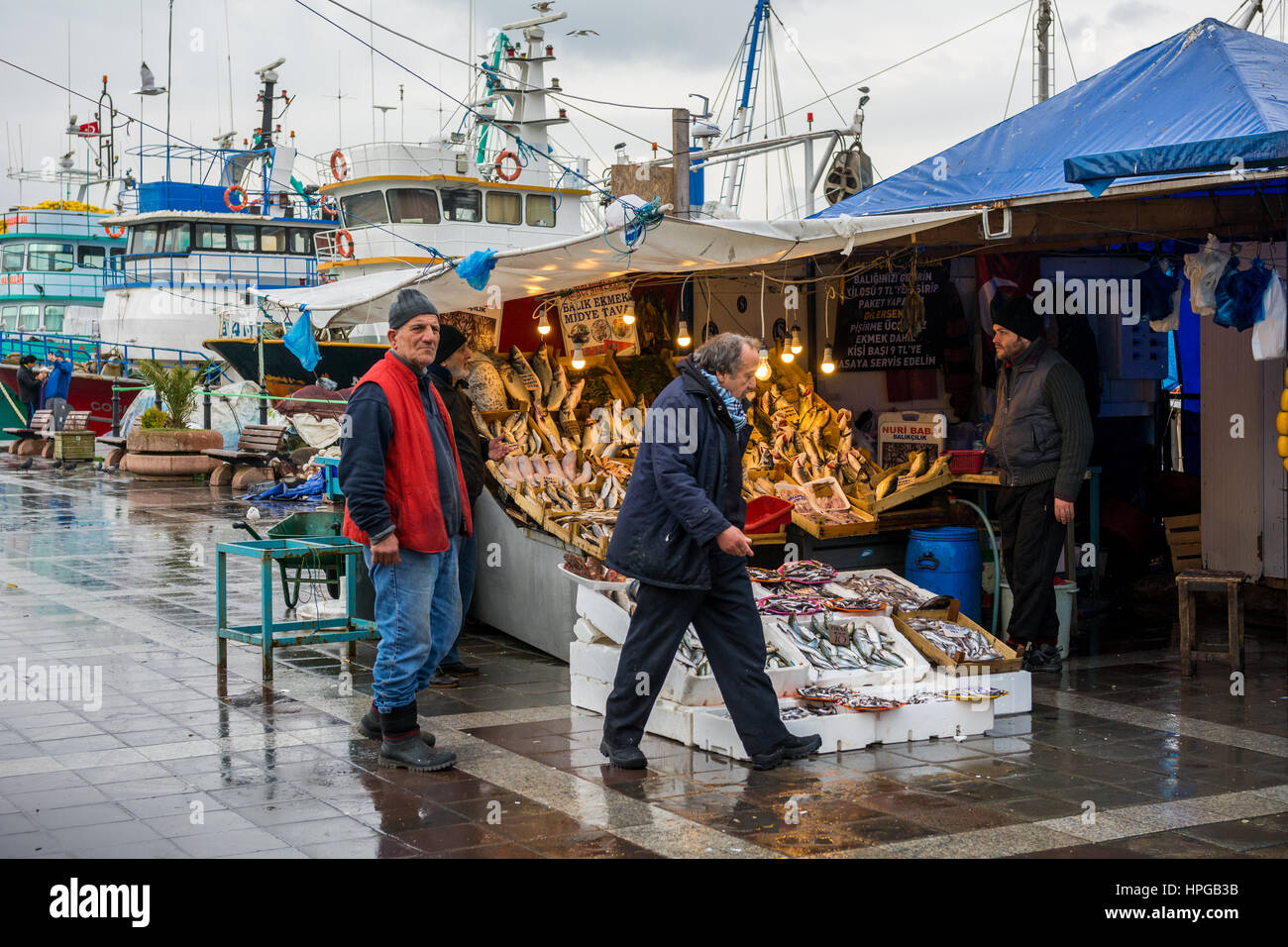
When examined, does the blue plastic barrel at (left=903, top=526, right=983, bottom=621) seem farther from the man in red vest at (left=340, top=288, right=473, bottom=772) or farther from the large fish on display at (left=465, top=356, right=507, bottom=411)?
the man in red vest at (left=340, top=288, right=473, bottom=772)

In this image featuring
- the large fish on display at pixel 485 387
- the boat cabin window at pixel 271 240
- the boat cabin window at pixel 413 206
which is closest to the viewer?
the large fish on display at pixel 485 387

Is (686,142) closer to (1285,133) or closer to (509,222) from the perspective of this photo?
(1285,133)

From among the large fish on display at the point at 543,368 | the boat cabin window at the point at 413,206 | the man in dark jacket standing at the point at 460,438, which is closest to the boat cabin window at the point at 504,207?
the boat cabin window at the point at 413,206

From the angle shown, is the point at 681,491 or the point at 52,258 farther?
the point at 52,258

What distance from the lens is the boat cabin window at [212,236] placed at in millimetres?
36031

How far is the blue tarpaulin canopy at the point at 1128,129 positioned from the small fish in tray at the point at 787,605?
2.67 meters

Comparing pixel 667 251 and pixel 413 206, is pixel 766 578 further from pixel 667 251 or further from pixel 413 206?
pixel 413 206

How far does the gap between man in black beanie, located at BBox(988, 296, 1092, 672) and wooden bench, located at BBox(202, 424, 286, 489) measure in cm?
1642

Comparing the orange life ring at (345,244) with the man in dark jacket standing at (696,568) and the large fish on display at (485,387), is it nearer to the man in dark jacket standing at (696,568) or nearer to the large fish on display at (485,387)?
the large fish on display at (485,387)

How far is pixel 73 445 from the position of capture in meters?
27.2

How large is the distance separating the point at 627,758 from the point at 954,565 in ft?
11.4

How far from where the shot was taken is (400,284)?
10195 mm

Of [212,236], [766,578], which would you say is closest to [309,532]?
[766,578]

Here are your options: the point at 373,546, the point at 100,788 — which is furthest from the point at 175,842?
the point at 373,546
